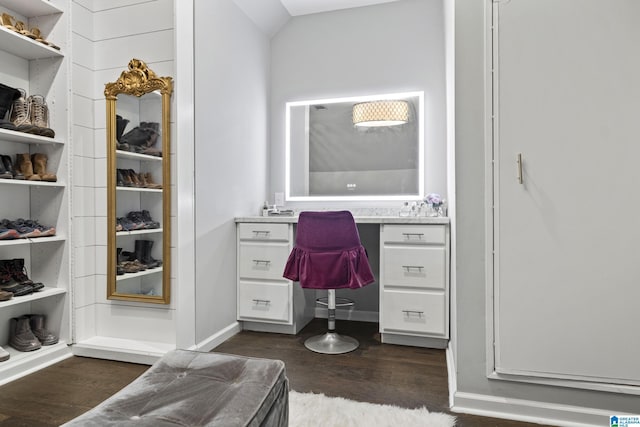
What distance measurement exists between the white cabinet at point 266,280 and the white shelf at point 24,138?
1.33 m

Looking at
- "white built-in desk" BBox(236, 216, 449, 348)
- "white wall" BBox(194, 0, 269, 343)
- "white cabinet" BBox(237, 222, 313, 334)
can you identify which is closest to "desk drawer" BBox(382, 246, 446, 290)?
"white built-in desk" BBox(236, 216, 449, 348)

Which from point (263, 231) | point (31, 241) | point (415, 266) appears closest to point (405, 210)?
point (415, 266)

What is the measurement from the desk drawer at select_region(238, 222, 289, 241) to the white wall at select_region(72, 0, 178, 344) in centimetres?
64

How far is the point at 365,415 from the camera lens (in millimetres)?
1782

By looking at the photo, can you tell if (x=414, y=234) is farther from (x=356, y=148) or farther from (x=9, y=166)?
(x=9, y=166)

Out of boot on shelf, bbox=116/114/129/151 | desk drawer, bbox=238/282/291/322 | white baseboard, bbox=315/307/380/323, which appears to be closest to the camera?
boot on shelf, bbox=116/114/129/151

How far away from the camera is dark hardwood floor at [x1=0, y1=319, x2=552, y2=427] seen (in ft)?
5.99

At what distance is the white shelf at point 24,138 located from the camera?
216 centimetres

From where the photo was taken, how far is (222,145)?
2818 mm

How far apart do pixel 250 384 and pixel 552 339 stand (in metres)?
1.38

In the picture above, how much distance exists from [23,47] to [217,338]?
2.19 metres

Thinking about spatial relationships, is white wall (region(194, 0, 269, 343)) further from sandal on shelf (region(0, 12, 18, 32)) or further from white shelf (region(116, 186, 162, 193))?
sandal on shelf (region(0, 12, 18, 32))

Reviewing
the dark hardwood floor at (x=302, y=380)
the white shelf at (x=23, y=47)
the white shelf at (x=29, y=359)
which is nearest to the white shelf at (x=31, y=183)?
the white shelf at (x=23, y=47)

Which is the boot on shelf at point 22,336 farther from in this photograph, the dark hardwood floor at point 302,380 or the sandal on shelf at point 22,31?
the sandal on shelf at point 22,31
